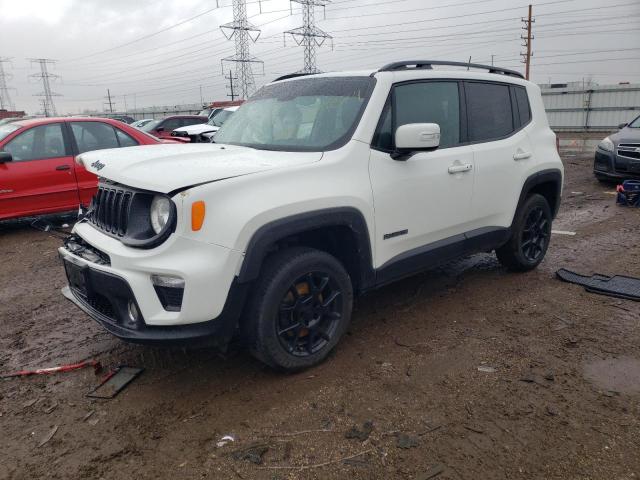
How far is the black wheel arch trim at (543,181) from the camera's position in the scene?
4641mm

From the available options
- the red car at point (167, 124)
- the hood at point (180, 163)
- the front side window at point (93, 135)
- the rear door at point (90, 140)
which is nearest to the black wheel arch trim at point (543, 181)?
the hood at point (180, 163)

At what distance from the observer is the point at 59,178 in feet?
22.8

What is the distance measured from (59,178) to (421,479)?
6503mm

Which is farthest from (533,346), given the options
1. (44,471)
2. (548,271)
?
(44,471)

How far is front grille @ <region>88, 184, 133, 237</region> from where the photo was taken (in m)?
2.94

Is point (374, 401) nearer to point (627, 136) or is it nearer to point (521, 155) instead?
point (521, 155)

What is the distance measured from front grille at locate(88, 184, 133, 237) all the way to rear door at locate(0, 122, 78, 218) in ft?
13.6

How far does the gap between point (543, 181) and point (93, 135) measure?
6.15m

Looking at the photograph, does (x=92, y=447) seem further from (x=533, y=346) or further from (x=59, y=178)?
(x=59, y=178)

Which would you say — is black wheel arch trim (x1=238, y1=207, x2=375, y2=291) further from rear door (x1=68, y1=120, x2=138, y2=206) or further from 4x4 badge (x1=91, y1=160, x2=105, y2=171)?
rear door (x1=68, y1=120, x2=138, y2=206)

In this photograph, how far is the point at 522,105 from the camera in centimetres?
475

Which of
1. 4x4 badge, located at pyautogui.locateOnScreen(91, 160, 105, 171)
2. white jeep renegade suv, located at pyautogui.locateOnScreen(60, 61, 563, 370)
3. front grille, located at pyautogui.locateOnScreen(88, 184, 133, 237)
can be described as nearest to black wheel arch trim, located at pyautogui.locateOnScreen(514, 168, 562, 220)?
white jeep renegade suv, located at pyautogui.locateOnScreen(60, 61, 563, 370)

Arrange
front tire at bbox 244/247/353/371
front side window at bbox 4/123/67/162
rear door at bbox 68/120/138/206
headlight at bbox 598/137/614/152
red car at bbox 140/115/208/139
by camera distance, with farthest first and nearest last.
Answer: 1. red car at bbox 140/115/208/139
2. headlight at bbox 598/137/614/152
3. rear door at bbox 68/120/138/206
4. front side window at bbox 4/123/67/162
5. front tire at bbox 244/247/353/371

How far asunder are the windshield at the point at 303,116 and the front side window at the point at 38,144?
4046mm
